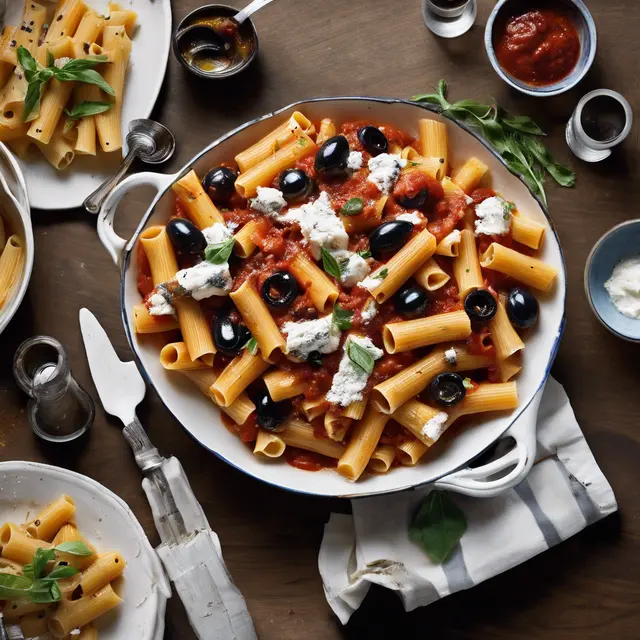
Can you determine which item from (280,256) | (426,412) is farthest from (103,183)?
(426,412)

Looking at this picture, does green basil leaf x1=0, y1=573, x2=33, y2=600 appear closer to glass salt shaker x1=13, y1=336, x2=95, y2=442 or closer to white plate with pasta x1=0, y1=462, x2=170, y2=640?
white plate with pasta x1=0, y1=462, x2=170, y2=640

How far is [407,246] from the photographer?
2.79m

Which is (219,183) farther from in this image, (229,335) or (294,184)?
(229,335)

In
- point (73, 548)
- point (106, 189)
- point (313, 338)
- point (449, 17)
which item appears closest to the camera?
point (313, 338)

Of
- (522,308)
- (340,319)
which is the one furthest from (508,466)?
(340,319)

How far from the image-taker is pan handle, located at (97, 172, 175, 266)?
2.93 m

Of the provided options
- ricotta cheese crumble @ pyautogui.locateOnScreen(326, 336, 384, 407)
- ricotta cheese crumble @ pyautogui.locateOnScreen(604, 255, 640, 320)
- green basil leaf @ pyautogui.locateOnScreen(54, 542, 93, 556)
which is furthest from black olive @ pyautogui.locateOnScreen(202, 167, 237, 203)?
ricotta cheese crumble @ pyautogui.locateOnScreen(604, 255, 640, 320)

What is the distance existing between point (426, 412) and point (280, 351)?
1.74 ft

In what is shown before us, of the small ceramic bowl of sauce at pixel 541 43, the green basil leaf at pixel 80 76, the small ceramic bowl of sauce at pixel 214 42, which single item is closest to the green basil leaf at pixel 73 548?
the green basil leaf at pixel 80 76

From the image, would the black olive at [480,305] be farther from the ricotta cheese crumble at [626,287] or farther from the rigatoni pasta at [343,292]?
the ricotta cheese crumble at [626,287]

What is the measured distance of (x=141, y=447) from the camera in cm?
317

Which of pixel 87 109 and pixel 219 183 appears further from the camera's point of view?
pixel 87 109

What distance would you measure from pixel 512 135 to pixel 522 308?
792 mm

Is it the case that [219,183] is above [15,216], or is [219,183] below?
above
